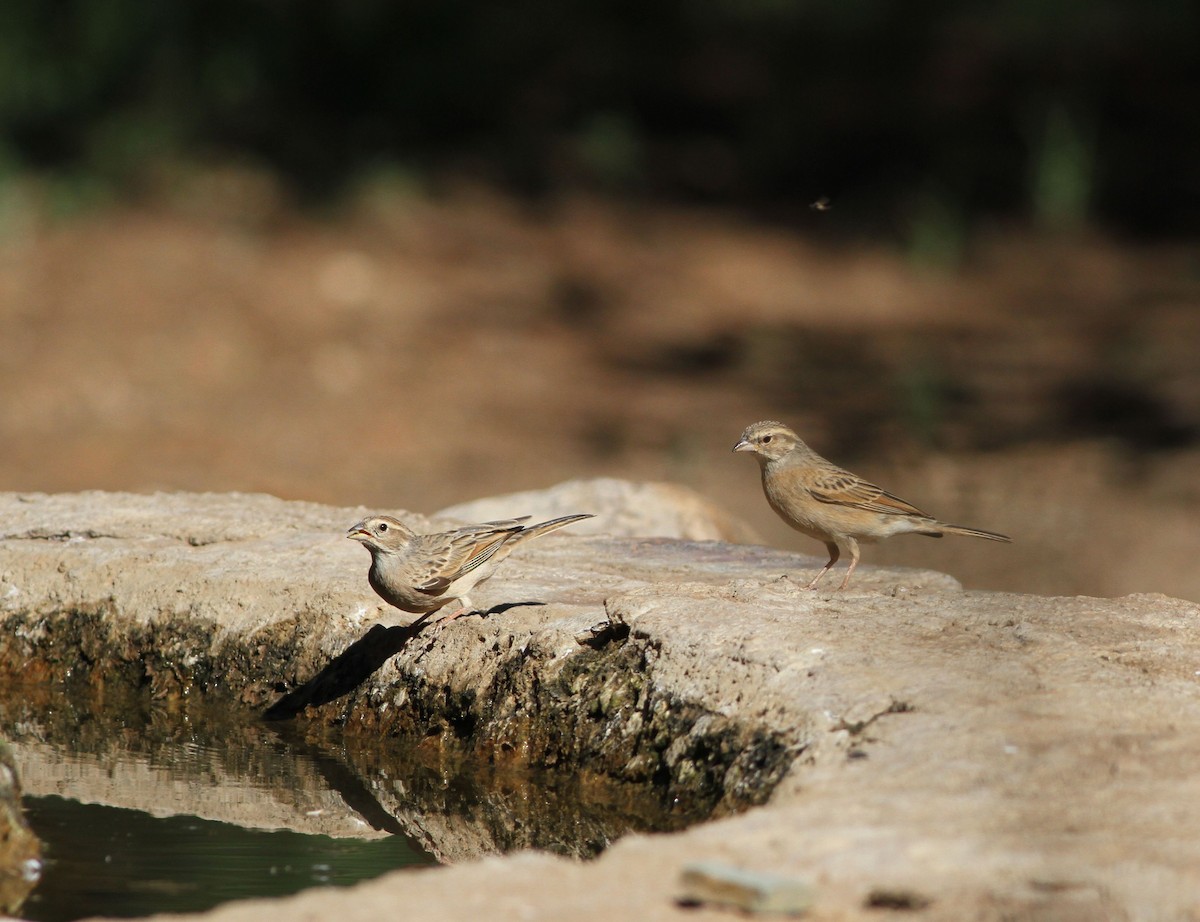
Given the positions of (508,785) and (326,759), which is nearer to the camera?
(508,785)

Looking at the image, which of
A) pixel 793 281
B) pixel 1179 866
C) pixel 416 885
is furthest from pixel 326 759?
pixel 793 281

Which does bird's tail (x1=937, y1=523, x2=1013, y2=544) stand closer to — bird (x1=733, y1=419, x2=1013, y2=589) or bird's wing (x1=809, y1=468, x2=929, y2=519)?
bird (x1=733, y1=419, x2=1013, y2=589)

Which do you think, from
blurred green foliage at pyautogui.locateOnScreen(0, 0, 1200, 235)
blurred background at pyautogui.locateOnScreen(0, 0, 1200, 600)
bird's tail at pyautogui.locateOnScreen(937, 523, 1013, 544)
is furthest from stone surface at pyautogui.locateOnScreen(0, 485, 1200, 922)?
blurred green foliage at pyautogui.locateOnScreen(0, 0, 1200, 235)

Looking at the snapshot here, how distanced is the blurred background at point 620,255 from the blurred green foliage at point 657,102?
5cm

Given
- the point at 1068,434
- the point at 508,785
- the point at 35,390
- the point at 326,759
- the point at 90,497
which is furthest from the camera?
the point at 35,390

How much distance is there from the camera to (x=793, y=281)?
15.9m

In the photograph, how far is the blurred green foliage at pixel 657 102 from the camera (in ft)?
55.4

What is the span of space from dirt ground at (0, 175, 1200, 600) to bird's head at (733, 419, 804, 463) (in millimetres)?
3793

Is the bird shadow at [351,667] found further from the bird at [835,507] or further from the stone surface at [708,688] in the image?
the bird at [835,507]

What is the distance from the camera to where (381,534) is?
5.72 m

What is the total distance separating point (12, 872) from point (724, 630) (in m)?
2.13

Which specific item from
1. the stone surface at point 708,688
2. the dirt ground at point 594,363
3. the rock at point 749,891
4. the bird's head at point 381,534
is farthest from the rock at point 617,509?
the rock at point 749,891

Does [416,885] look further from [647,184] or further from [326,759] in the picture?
[647,184]

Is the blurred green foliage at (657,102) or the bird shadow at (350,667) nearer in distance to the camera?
Answer: the bird shadow at (350,667)
